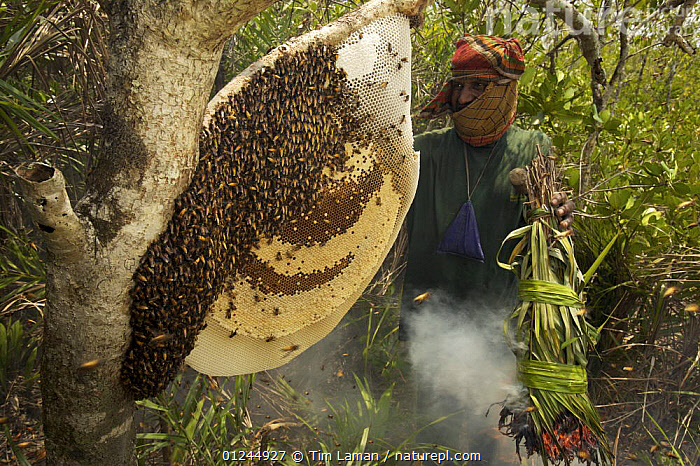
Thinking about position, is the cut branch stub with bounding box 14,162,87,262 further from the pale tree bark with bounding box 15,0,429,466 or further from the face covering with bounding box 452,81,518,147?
the face covering with bounding box 452,81,518,147

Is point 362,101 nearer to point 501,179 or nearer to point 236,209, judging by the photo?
point 236,209

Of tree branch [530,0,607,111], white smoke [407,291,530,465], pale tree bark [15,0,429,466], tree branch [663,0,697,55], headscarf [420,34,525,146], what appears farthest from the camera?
tree branch [663,0,697,55]

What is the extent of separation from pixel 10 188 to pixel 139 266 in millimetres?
1883

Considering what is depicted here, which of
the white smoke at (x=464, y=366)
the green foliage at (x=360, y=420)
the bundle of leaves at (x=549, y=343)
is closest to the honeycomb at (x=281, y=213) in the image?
the bundle of leaves at (x=549, y=343)

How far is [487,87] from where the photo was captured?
2506 mm

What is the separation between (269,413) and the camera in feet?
12.3

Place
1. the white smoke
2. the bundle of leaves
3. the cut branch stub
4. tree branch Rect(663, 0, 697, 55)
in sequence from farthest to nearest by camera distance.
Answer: tree branch Rect(663, 0, 697, 55) < the white smoke < the bundle of leaves < the cut branch stub

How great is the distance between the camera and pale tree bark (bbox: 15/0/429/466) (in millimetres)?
1399

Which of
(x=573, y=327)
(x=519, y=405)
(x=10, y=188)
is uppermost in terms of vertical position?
(x=10, y=188)

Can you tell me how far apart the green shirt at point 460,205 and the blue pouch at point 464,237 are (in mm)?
81

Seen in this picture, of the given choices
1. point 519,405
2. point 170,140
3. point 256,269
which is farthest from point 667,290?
point 170,140

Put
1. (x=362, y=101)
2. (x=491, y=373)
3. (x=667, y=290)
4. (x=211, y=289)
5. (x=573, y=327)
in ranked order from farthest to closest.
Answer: (x=667, y=290)
(x=491, y=373)
(x=573, y=327)
(x=362, y=101)
(x=211, y=289)

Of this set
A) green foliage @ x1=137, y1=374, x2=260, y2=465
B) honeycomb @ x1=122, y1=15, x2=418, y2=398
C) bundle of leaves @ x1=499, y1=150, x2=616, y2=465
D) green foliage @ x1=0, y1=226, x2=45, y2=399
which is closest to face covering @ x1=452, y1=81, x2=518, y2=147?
bundle of leaves @ x1=499, y1=150, x2=616, y2=465

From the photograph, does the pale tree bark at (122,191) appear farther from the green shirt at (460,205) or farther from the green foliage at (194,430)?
the green shirt at (460,205)
